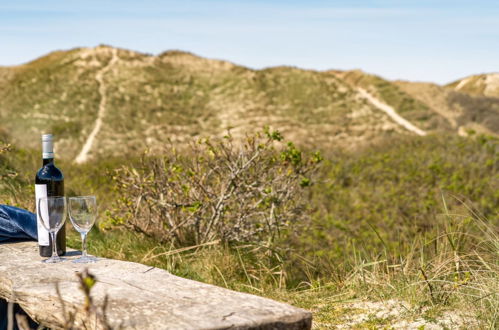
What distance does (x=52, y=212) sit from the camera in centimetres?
292

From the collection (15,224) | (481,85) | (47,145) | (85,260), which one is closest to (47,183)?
(47,145)

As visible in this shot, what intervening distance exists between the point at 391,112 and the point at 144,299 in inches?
1251

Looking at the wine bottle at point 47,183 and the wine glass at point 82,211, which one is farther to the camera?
the wine bottle at point 47,183

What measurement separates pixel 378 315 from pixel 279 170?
245 centimetres

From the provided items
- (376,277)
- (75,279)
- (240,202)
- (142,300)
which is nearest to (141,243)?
(240,202)

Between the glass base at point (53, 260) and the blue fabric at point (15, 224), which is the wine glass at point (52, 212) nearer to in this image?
the glass base at point (53, 260)

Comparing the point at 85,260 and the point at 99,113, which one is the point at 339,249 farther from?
the point at 99,113

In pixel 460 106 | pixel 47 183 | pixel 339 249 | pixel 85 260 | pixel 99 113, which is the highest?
pixel 460 106

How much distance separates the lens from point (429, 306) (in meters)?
3.53

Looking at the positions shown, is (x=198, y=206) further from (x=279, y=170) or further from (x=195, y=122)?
(x=195, y=122)

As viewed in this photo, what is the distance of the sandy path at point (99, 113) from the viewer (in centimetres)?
2422

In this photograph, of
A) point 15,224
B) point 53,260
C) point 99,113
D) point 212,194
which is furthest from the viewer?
point 99,113

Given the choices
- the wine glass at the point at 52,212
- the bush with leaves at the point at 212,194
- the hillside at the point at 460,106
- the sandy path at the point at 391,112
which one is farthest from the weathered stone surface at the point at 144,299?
the hillside at the point at 460,106

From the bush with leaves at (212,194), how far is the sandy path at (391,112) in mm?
24105
